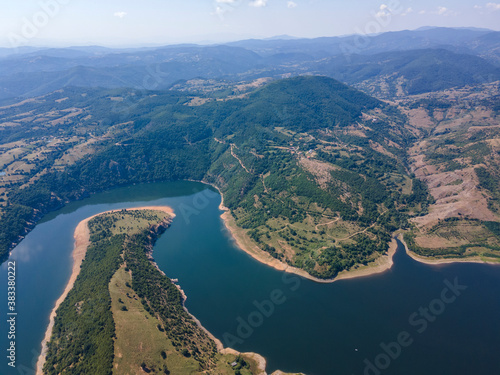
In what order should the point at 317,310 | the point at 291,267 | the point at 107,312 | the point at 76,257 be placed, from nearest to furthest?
the point at 107,312 → the point at 317,310 → the point at 291,267 → the point at 76,257

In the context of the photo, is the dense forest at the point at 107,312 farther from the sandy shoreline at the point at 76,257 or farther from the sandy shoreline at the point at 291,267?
the sandy shoreline at the point at 291,267

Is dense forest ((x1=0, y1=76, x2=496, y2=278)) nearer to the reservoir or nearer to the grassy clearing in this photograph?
the reservoir

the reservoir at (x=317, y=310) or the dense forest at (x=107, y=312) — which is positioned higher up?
the dense forest at (x=107, y=312)

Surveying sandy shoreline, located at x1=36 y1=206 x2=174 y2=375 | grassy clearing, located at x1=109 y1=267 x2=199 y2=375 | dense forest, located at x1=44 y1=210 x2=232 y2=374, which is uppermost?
grassy clearing, located at x1=109 y1=267 x2=199 y2=375

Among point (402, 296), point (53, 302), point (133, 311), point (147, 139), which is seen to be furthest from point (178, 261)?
point (147, 139)

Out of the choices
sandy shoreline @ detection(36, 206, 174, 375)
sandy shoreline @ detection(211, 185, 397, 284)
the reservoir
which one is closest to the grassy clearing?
the reservoir

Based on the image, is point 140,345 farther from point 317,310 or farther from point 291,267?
point 291,267

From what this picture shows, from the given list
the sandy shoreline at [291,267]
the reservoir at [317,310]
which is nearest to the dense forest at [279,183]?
the sandy shoreline at [291,267]

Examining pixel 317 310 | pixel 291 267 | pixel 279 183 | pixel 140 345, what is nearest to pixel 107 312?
pixel 140 345
